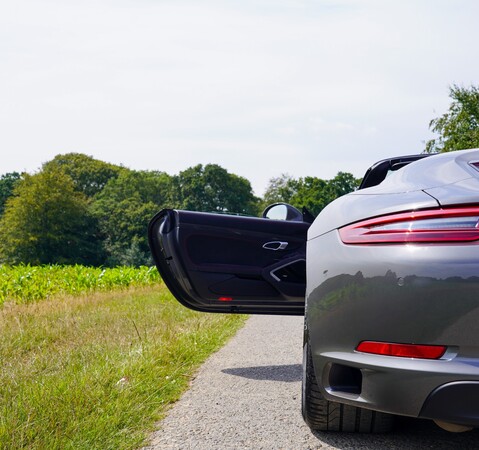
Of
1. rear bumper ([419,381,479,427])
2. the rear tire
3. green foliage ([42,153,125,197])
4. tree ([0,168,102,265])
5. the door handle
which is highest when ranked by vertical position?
green foliage ([42,153,125,197])

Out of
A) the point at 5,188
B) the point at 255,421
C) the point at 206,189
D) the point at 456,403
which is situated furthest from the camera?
the point at 5,188

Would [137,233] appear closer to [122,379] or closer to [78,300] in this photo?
[78,300]

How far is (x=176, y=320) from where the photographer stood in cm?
834

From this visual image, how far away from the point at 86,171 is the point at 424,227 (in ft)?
256

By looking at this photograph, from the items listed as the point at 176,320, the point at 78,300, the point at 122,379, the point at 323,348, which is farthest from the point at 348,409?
the point at 78,300

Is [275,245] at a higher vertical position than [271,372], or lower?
higher

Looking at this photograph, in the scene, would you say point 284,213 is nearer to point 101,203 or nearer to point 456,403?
point 456,403

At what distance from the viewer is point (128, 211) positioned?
67125mm

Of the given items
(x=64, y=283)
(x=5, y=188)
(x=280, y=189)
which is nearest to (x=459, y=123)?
(x=64, y=283)

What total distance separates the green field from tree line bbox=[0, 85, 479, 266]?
52.4m

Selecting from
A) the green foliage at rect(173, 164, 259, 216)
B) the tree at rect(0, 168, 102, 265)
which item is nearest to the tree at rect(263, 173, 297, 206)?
the green foliage at rect(173, 164, 259, 216)

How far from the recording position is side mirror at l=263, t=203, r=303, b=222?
4.84m

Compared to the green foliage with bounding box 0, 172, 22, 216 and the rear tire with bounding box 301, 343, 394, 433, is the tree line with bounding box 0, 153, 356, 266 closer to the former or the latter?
the green foliage with bounding box 0, 172, 22, 216

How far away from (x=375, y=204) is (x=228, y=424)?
1541 millimetres
